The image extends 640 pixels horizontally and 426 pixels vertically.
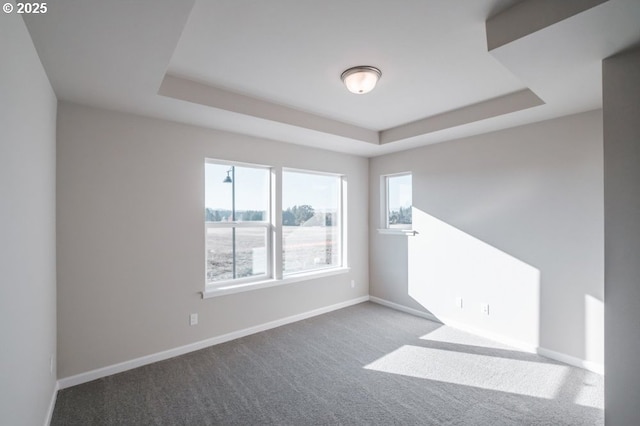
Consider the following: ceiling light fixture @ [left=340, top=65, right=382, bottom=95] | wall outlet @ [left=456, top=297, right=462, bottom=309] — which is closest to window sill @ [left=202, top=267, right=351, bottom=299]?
wall outlet @ [left=456, top=297, right=462, bottom=309]

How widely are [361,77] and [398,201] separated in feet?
8.72

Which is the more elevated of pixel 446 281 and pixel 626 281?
pixel 626 281

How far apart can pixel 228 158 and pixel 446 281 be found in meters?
3.14

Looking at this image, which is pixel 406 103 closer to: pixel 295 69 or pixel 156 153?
pixel 295 69

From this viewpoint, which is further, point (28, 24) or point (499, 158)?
point (499, 158)

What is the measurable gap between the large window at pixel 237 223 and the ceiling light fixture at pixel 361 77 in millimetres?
1840

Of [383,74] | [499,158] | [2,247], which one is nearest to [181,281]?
[2,247]

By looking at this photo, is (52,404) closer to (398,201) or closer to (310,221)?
(310,221)

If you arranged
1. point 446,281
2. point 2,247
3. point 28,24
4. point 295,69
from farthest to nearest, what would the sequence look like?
point 446,281 < point 295,69 < point 28,24 < point 2,247

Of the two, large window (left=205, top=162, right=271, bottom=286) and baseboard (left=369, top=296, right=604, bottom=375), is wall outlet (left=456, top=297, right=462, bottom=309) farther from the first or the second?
large window (left=205, top=162, right=271, bottom=286)

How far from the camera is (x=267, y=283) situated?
3.83 metres

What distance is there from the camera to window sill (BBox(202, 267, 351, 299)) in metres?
3.39

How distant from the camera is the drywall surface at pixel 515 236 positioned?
287 centimetres

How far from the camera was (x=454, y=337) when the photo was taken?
359cm
